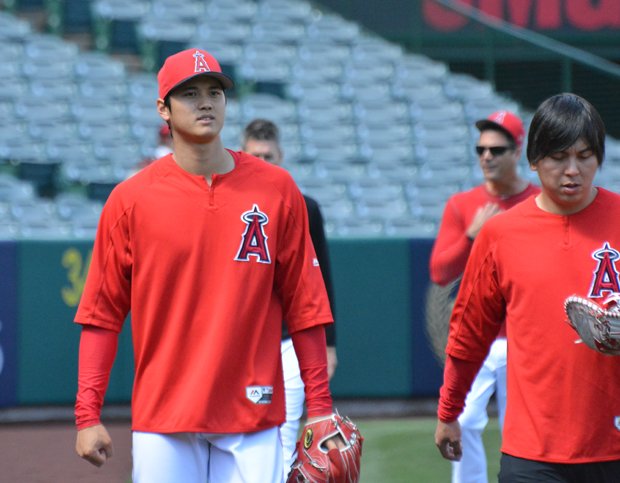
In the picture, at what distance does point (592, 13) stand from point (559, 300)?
612 inches

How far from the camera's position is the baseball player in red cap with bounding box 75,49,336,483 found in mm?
3463

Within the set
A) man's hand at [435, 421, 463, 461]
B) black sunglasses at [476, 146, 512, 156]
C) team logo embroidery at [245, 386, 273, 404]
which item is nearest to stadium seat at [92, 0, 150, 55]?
black sunglasses at [476, 146, 512, 156]

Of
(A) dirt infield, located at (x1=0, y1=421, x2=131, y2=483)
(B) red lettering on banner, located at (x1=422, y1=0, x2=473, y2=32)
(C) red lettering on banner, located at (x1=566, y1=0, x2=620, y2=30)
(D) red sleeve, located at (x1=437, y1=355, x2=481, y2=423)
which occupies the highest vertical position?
(C) red lettering on banner, located at (x1=566, y1=0, x2=620, y2=30)

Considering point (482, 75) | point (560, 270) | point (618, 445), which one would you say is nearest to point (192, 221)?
point (560, 270)

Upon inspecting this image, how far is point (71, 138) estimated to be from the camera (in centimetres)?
1358

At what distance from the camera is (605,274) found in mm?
3373

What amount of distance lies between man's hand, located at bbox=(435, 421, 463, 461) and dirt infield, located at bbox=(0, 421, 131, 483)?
3.38m

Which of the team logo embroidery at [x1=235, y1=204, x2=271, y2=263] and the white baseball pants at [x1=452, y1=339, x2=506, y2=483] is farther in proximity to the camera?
the white baseball pants at [x1=452, y1=339, x2=506, y2=483]

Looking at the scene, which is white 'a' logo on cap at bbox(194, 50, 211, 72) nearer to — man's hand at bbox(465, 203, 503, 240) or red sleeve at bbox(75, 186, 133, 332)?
red sleeve at bbox(75, 186, 133, 332)

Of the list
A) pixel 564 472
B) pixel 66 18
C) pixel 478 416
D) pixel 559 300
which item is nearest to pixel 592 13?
pixel 66 18

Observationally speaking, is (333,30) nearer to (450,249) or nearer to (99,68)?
(99,68)

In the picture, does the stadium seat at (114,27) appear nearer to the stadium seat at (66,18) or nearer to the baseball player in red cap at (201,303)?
the stadium seat at (66,18)

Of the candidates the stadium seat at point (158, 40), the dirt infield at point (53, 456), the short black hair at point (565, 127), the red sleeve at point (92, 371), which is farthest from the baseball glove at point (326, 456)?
the stadium seat at point (158, 40)

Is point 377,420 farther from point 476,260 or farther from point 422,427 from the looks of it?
point 476,260
